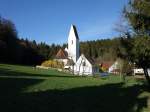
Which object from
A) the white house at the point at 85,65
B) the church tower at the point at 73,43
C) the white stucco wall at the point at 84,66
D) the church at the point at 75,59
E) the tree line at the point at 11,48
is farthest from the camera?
the church tower at the point at 73,43

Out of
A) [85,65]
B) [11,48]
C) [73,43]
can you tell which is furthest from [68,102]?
[73,43]

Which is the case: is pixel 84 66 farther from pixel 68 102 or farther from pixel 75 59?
pixel 68 102

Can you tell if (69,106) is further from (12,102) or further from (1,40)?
(1,40)

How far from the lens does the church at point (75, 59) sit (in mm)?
→ 110938

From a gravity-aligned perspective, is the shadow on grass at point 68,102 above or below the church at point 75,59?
below

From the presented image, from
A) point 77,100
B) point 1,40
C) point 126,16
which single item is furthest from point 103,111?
point 1,40

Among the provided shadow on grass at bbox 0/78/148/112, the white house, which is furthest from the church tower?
shadow on grass at bbox 0/78/148/112

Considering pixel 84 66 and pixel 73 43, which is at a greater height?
pixel 73 43

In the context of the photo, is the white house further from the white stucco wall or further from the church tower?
the church tower

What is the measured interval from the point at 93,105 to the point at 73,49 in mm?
104399

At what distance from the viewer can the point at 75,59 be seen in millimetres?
123250

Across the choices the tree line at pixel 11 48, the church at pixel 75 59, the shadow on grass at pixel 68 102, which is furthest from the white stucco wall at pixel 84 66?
the shadow on grass at pixel 68 102

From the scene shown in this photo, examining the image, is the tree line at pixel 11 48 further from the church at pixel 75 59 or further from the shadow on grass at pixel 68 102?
the shadow on grass at pixel 68 102

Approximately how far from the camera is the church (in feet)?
364
